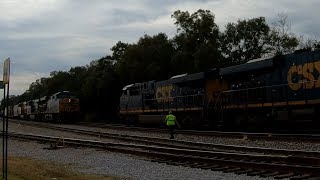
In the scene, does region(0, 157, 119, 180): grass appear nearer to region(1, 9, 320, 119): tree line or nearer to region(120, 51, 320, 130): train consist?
region(120, 51, 320, 130): train consist

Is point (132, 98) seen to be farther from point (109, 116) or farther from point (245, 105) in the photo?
point (109, 116)

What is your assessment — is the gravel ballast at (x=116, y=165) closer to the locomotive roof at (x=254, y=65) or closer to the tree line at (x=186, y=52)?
the locomotive roof at (x=254, y=65)

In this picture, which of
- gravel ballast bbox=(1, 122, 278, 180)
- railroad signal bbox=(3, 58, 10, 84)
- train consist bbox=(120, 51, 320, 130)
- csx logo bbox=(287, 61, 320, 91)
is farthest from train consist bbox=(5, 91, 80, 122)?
railroad signal bbox=(3, 58, 10, 84)

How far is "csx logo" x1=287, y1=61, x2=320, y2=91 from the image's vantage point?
1955 cm

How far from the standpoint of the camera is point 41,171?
1157 centimetres

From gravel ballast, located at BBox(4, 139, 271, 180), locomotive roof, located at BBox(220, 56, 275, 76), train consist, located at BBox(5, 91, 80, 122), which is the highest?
locomotive roof, located at BBox(220, 56, 275, 76)

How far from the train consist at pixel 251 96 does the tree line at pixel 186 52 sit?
12.6m

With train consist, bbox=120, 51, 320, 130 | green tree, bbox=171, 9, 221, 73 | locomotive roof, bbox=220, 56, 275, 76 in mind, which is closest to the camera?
train consist, bbox=120, 51, 320, 130

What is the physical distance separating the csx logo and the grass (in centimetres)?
1192

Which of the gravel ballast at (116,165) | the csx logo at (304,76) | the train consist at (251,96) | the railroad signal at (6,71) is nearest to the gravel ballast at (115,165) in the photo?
the gravel ballast at (116,165)

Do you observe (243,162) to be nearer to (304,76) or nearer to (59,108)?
(304,76)

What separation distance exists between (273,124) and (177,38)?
27149mm

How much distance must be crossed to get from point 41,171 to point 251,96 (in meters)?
13.6

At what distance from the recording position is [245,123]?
76.1ft
